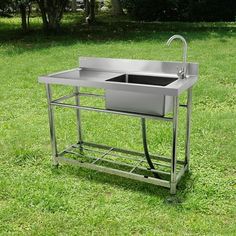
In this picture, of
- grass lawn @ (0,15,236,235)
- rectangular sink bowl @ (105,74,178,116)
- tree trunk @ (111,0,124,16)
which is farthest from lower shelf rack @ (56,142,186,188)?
tree trunk @ (111,0,124,16)

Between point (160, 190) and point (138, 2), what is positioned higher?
point (138, 2)

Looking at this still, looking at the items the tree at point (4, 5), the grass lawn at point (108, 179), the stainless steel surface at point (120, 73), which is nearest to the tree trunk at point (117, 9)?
the tree at point (4, 5)

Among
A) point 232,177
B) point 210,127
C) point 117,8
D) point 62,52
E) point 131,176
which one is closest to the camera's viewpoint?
point 131,176

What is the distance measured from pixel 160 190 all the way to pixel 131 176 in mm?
253

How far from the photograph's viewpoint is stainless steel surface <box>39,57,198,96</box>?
240 centimetres

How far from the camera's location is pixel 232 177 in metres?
2.97

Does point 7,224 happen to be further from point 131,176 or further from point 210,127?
point 210,127

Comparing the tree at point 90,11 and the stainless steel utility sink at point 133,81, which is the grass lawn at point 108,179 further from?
the tree at point 90,11

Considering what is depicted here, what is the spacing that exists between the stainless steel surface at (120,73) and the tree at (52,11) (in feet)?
29.6

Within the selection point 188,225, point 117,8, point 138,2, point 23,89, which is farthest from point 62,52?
point 117,8

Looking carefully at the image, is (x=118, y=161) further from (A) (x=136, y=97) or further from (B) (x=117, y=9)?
(B) (x=117, y=9)

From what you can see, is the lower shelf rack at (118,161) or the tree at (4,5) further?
the tree at (4,5)

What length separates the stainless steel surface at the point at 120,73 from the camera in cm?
240

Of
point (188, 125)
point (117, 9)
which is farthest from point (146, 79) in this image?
point (117, 9)
